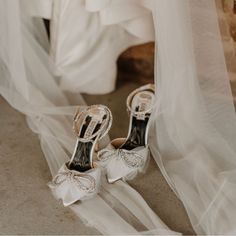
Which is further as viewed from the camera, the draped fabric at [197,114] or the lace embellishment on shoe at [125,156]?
the lace embellishment on shoe at [125,156]

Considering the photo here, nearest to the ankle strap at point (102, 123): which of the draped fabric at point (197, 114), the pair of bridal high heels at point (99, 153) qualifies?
the pair of bridal high heels at point (99, 153)

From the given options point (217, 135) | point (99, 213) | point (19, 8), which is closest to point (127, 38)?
point (19, 8)

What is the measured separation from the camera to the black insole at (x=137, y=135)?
1.13 m

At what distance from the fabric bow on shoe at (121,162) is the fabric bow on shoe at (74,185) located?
0.05 meters

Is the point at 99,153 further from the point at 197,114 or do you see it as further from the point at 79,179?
the point at 197,114

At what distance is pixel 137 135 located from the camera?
114cm

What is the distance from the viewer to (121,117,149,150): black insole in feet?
3.72

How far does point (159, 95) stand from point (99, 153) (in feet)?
0.60

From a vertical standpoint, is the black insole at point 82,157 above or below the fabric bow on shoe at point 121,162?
above

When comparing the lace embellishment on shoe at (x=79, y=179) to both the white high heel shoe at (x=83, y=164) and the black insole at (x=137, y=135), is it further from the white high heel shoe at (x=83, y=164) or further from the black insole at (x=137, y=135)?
the black insole at (x=137, y=135)

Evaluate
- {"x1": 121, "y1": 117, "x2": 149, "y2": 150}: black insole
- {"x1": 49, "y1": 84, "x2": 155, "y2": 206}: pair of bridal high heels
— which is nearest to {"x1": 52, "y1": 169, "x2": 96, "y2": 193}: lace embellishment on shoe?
{"x1": 49, "y1": 84, "x2": 155, "y2": 206}: pair of bridal high heels

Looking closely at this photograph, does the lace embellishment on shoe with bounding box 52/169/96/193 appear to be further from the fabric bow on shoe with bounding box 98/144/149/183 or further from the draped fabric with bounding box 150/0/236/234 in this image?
the draped fabric with bounding box 150/0/236/234

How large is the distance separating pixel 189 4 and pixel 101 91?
0.48 meters

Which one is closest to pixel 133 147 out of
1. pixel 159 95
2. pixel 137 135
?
pixel 137 135
